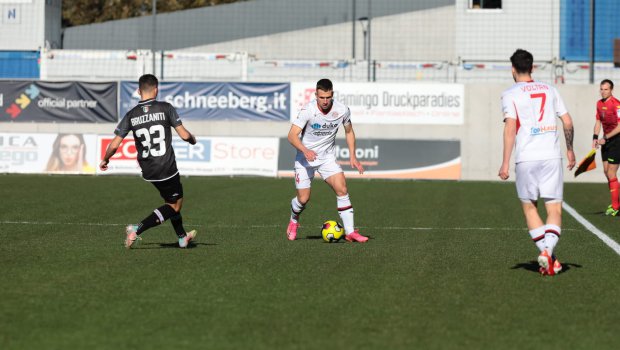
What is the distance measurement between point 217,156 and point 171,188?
17.7m

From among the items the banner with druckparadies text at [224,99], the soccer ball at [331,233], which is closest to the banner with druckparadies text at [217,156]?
the banner with druckparadies text at [224,99]

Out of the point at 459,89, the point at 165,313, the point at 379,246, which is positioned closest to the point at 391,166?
the point at 459,89

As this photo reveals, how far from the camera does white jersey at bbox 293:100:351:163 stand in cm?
1277

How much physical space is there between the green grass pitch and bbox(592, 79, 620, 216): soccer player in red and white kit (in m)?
1.34

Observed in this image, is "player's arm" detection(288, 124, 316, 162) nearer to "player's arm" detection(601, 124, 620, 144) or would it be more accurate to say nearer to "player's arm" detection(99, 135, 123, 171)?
"player's arm" detection(99, 135, 123, 171)

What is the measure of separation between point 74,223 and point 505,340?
9471mm

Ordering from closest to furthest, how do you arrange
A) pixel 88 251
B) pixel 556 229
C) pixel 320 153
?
pixel 556 229 → pixel 88 251 → pixel 320 153

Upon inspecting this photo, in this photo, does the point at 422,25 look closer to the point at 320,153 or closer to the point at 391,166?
the point at 391,166

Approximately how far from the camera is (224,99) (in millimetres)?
30328

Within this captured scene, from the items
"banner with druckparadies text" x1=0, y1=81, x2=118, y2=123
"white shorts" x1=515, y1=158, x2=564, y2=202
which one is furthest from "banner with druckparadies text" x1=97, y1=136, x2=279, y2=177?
"white shorts" x1=515, y1=158, x2=564, y2=202

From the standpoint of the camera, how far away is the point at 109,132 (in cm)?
3030

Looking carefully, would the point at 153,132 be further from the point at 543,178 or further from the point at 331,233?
the point at 543,178

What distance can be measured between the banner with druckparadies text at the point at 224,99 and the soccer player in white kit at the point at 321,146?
1698 centimetres

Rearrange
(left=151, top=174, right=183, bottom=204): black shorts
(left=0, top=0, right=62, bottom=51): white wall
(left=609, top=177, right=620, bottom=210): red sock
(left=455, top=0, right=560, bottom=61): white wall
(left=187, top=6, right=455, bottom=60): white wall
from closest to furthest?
1. (left=151, top=174, right=183, bottom=204): black shorts
2. (left=609, top=177, right=620, bottom=210): red sock
3. (left=455, top=0, right=560, bottom=61): white wall
4. (left=0, top=0, right=62, bottom=51): white wall
5. (left=187, top=6, right=455, bottom=60): white wall
